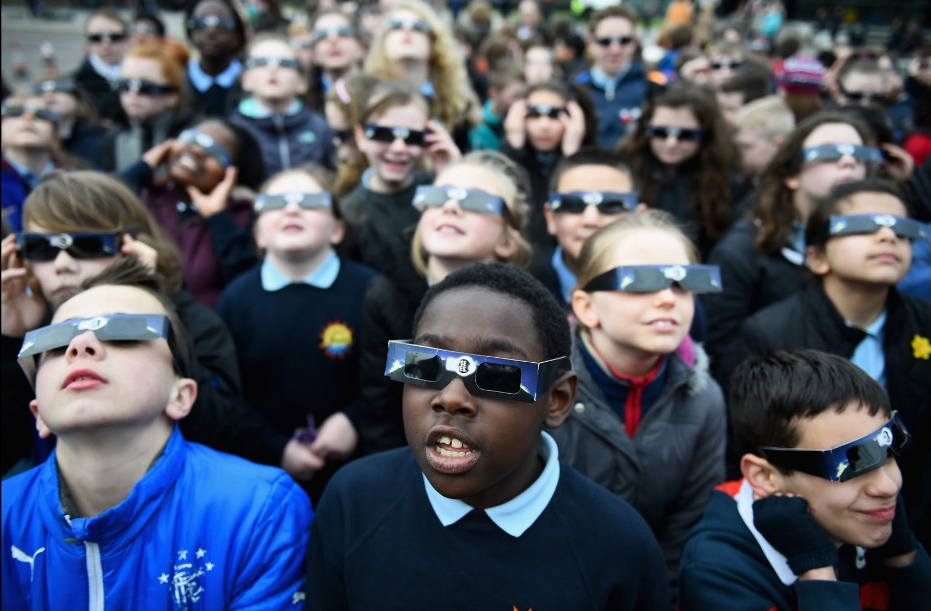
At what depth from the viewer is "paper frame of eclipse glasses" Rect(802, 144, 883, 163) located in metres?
3.91

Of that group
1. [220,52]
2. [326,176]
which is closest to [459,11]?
[220,52]

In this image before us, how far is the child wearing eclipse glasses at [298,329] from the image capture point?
3.44 metres

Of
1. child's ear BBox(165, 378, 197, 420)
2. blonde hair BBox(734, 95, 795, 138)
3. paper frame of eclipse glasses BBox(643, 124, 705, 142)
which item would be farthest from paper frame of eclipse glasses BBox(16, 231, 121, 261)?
blonde hair BBox(734, 95, 795, 138)

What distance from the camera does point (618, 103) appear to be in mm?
6652

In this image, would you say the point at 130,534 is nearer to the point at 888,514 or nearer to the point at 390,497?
the point at 390,497

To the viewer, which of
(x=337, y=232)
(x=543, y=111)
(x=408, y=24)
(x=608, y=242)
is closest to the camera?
(x=608, y=242)

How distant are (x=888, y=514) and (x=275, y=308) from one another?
8.61 feet

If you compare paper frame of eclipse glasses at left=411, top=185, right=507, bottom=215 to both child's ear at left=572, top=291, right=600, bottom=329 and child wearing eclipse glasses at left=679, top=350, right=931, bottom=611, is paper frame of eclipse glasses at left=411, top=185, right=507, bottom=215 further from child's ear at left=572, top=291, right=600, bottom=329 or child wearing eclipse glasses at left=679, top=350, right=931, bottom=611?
child wearing eclipse glasses at left=679, top=350, right=931, bottom=611

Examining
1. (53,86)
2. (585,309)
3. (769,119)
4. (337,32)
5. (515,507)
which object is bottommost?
(515,507)

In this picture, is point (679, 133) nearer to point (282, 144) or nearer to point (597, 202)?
point (597, 202)

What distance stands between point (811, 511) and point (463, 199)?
1.84m

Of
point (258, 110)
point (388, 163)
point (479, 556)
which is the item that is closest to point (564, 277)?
point (388, 163)

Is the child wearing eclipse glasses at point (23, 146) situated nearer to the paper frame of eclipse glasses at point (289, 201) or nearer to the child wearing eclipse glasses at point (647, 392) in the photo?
the paper frame of eclipse glasses at point (289, 201)

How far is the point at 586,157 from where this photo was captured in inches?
154
